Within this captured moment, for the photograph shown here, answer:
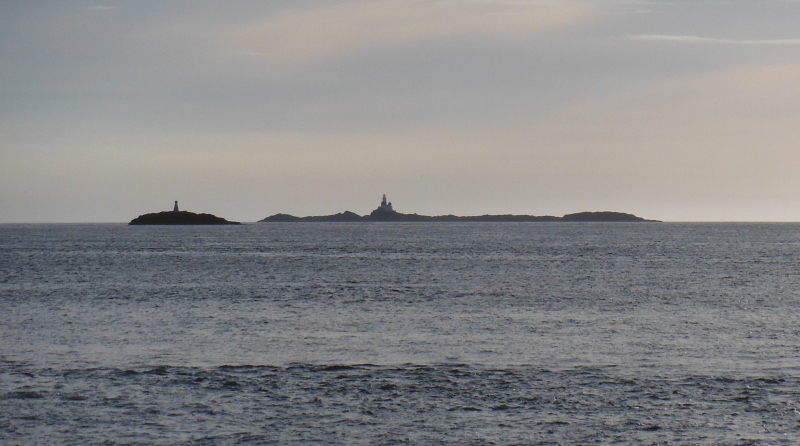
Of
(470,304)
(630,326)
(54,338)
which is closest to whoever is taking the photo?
(54,338)

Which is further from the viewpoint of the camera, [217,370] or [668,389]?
[217,370]

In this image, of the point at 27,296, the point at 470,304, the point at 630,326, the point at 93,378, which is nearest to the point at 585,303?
the point at 470,304

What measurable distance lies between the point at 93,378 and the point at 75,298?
26250mm

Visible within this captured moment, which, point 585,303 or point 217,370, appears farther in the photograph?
point 585,303

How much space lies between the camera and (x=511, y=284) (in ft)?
185

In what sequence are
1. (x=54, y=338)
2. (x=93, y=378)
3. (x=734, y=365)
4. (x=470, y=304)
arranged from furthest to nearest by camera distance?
(x=470, y=304) < (x=54, y=338) < (x=734, y=365) < (x=93, y=378)

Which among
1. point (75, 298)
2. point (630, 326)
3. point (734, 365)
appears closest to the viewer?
point (734, 365)

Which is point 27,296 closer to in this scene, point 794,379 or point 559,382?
point 559,382

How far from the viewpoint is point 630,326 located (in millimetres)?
33938

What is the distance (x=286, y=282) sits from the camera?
59.3 meters

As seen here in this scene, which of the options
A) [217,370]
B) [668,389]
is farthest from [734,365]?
[217,370]

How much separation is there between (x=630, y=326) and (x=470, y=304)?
10.9 meters

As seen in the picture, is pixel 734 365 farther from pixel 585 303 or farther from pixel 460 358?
pixel 585 303

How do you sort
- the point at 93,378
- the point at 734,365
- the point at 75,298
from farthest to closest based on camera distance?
the point at 75,298 < the point at 734,365 < the point at 93,378
